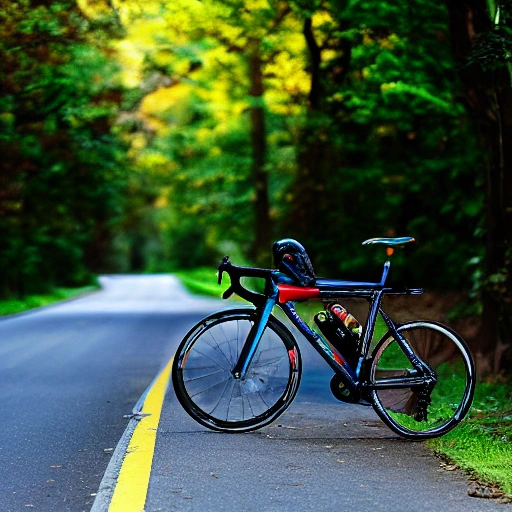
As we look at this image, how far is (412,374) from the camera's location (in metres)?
5.98

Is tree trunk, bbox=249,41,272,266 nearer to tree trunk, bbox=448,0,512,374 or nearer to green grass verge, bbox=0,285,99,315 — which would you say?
green grass verge, bbox=0,285,99,315

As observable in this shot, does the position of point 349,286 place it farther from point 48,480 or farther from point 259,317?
point 48,480

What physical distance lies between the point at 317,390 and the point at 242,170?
27.7 meters

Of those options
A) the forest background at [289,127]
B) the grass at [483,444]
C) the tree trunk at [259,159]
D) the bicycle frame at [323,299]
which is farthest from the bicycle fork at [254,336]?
the tree trunk at [259,159]

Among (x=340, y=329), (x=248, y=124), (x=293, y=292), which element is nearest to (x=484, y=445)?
(x=340, y=329)

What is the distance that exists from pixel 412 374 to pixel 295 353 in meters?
0.81

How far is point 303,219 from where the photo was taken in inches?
1035

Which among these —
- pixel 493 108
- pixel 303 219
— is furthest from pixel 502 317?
pixel 303 219

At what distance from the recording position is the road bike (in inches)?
231

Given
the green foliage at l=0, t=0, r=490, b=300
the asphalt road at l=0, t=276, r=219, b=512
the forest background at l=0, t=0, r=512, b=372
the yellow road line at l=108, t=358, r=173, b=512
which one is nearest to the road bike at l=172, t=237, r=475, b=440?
the yellow road line at l=108, t=358, r=173, b=512

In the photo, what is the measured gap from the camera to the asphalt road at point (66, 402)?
489 centimetres

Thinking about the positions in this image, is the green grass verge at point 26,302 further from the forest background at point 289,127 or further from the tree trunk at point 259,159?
the tree trunk at point 259,159

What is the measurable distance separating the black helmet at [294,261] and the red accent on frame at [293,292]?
0.04m

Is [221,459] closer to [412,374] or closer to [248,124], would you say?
[412,374]
